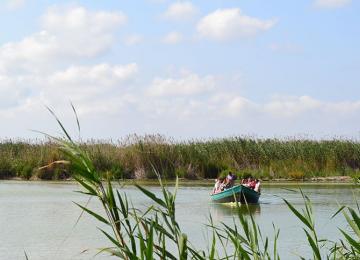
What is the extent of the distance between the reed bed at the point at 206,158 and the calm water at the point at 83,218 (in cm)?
325

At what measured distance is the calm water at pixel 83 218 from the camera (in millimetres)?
10734

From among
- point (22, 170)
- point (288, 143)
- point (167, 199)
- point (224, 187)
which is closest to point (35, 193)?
point (224, 187)

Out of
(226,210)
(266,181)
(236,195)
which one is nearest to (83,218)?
(226,210)

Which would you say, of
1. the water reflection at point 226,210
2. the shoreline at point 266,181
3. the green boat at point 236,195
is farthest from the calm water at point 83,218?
the shoreline at point 266,181

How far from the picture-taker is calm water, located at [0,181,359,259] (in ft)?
35.2

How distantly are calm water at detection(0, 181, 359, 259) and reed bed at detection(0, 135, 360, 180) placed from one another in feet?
10.7

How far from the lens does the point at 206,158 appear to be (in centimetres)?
2747

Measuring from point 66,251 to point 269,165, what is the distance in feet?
58.9

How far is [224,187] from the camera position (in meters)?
19.0

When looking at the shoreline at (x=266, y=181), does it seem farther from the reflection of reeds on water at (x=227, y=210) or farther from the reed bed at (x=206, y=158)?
the reflection of reeds on water at (x=227, y=210)

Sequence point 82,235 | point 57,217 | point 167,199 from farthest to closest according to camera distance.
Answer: point 57,217 < point 82,235 < point 167,199

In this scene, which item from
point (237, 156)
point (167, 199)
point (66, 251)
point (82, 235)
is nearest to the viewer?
point (167, 199)

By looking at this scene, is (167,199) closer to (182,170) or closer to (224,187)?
(224,187)

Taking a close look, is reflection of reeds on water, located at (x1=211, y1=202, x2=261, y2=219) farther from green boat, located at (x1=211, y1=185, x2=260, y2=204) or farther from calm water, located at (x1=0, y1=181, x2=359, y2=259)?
green boat, located at (x1=211, y1=185, x2=260, y2=204)
